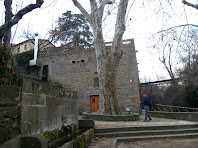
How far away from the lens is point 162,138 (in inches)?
212

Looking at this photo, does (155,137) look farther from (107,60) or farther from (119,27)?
(119,27)

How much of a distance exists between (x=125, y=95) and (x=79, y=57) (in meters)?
6.83

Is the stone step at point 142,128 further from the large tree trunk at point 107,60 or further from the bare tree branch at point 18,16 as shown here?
the bare tree branch at point 18,16

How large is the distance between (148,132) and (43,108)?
4042 mm

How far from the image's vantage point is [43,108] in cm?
334

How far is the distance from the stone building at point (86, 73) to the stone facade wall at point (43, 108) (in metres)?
12.1

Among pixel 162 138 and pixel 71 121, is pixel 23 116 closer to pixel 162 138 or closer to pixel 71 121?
pixel 71 121

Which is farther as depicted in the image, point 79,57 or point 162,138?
point 79,57

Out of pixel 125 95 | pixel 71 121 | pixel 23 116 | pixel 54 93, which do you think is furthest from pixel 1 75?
pixel 125 95

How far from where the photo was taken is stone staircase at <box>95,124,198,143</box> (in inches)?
212

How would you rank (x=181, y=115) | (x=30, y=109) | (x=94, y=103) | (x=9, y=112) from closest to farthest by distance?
1. (x=9, y=112)
2. (x=30, y=109)
3. (x=181, y=115)
4. (x=94, y=103)

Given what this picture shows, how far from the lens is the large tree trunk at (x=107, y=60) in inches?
372

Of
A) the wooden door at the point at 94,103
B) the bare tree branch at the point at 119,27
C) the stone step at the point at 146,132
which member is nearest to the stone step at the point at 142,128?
the stone step at the point at 146,132

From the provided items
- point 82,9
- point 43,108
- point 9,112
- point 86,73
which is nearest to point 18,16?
point 43,108
